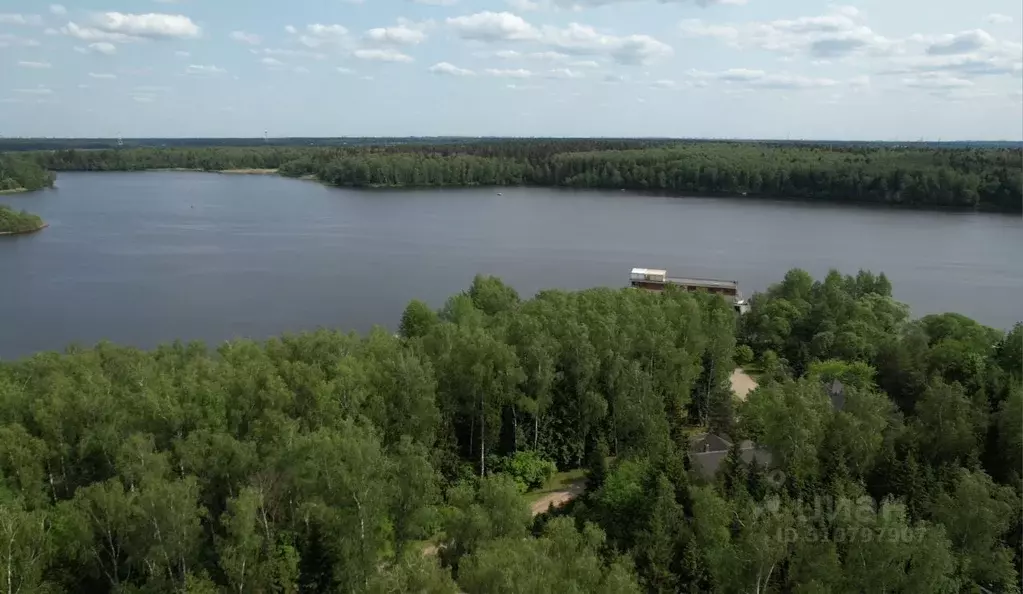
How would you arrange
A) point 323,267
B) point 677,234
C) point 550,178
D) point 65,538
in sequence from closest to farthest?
point 65,538 < point 323,267 < point 677,234 < point 550,178

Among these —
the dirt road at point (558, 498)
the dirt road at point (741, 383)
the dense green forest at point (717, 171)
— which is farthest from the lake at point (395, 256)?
the dirt road at point (558, 498)

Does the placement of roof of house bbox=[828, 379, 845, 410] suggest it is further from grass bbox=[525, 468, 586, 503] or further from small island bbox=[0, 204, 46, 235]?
small island bbox=[0, 204, 46, 235]

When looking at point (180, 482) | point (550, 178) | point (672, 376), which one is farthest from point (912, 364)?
point (550, 178)

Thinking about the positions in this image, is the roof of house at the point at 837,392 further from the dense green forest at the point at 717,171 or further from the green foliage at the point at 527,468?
the dense green forest at the point at 717,171

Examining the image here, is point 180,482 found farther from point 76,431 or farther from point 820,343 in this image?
point 820,343

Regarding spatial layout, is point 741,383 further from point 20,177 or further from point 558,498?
point 20,177

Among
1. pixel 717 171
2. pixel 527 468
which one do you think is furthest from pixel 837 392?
pixel 717 171
